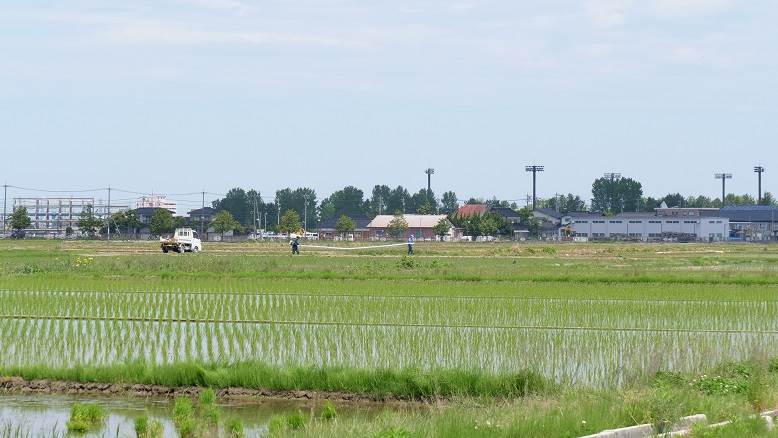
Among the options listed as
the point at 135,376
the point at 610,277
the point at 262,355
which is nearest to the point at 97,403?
the point at 135,376

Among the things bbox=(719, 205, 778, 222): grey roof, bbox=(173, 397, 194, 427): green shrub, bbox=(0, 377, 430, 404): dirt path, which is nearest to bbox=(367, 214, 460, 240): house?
bbox=(719, 205, 778, 222): grey roof

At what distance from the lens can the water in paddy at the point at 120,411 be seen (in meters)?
10.7

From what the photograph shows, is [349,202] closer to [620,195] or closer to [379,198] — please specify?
[379,198]

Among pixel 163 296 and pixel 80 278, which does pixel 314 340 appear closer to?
pixel 163 296

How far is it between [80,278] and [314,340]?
619 inches

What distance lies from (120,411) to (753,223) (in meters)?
120

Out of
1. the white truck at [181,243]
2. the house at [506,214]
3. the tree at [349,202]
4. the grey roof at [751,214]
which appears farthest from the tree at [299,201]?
the white truck at [181,243]

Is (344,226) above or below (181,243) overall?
above

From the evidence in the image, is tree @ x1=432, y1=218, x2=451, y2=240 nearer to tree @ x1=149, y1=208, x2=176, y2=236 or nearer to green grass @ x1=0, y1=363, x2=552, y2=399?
tree @ x1=149, y1=208, x2=176, y2=236

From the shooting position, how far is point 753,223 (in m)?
124

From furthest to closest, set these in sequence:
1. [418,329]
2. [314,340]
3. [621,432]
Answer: [418,329], [314,340], [621,432]

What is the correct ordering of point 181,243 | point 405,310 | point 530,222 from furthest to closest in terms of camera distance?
point 530,222 < point 181,243 < point 405,310

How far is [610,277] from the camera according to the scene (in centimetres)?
3080

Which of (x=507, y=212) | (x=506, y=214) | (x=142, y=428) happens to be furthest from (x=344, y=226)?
(x=142, y=428)
